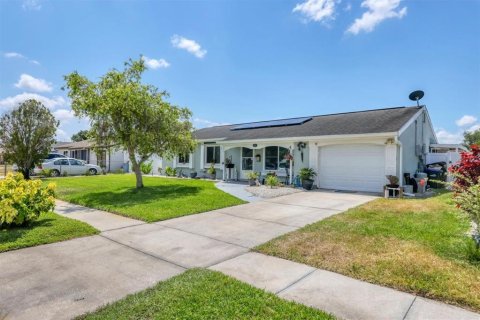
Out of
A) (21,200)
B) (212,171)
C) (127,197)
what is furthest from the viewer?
(212,171)

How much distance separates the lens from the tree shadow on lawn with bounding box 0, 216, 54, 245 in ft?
18.3

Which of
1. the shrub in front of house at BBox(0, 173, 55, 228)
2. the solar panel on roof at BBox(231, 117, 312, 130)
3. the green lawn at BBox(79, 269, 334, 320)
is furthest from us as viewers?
the solar panel on roof at BBox(231, 117, 312, 130)

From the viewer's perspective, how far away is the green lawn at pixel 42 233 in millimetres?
5367

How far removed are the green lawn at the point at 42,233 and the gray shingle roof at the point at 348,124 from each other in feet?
36.5

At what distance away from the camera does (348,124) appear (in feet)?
47.6

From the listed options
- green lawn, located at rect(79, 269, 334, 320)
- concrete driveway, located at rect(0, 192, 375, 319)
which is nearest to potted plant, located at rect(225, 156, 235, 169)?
concrete driveway, located at rect(0, 192, 375, 319)

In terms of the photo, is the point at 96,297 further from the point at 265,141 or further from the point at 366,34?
the point at 366,34

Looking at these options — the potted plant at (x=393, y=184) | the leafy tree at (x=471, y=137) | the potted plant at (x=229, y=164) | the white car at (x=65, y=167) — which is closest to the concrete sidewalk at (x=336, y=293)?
the potted plant at (x=393, y=184)

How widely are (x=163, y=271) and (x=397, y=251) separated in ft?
13.3

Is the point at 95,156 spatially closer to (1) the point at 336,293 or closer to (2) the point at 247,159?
(2) the point at 247,159

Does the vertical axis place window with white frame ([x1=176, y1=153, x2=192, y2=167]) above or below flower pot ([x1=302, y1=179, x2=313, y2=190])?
above

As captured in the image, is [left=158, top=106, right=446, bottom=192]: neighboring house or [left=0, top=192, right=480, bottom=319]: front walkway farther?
[left=158, top=106, right=446, bottom=192]: neighboring house

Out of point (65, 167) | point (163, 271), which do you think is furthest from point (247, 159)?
point (65, 167)

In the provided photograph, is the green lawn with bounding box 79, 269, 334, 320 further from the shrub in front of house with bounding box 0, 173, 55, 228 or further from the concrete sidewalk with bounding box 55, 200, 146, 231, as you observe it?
the shrub in front of house with bounding box 0, 173, 55, 228
